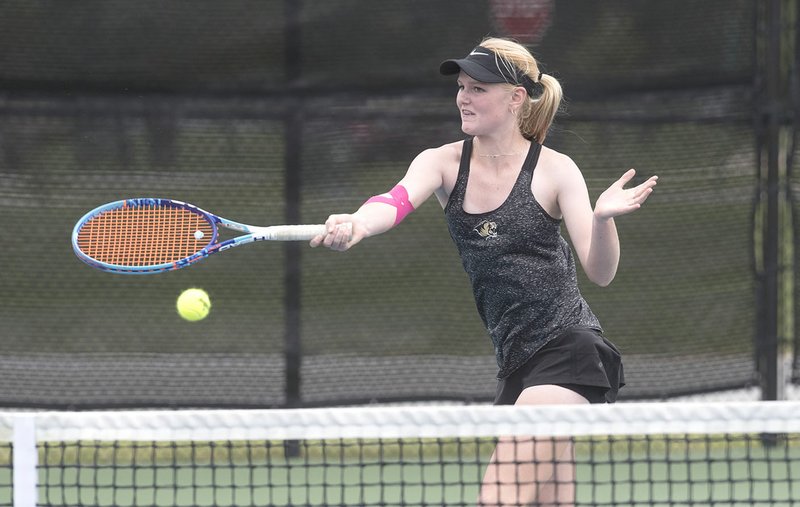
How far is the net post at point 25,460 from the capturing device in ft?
8.93

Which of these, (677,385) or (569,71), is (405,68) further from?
(677,385)

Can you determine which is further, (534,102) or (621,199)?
(534,102)

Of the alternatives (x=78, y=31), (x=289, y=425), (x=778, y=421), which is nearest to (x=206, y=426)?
(x=289, y=425)

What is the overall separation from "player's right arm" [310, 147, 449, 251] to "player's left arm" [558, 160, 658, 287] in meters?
0.33

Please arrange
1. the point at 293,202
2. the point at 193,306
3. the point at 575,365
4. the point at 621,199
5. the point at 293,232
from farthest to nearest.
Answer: the point at 293,202 < the point at 193,306 < the point at 575,365 < the point at 293,232 < the point at 621,199

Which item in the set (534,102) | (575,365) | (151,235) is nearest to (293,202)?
(151,235)

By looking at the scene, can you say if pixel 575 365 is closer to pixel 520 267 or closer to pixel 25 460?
pixel 520 267

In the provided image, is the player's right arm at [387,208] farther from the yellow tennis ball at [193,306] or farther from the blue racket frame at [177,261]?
the yellow tennis ball at [193,306]

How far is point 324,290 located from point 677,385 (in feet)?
5.35

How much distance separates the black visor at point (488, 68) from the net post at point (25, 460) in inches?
51.7

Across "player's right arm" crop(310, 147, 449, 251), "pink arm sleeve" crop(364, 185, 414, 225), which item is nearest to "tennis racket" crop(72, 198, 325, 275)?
"player's right arm" crop(310, 147, 449, 251)

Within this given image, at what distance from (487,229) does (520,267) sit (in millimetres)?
122

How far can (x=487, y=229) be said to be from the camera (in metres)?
2.99

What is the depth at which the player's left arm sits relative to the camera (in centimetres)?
269
